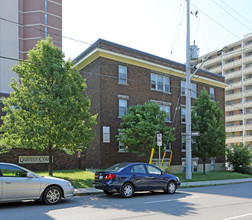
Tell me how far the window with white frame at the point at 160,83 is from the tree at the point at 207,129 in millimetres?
3840

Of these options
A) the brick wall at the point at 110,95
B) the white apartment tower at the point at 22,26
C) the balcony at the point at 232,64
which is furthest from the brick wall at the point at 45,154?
the balcony at the point at 232,64

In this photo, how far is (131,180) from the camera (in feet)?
39.7

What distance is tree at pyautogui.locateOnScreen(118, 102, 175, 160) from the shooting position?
21.2 m

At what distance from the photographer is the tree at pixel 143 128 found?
835 inches

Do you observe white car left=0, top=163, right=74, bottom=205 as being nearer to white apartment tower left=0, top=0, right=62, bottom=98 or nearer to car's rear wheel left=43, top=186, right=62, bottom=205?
car's rear wheel left=43, top=186, right=62, bottom=205

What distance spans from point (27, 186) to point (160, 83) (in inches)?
842

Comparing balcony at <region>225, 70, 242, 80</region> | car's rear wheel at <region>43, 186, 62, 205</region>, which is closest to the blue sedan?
car's rear wheel at <region>43, 186, 62, 205</region>

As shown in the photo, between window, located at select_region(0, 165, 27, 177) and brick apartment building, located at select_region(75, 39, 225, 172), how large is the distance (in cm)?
1371

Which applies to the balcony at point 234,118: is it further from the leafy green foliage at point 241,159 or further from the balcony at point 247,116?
the leafy green foliage at point 241,159

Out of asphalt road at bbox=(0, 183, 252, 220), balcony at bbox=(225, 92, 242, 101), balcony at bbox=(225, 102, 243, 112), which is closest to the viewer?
asphalt road at bbox=(0, 183, 252, 220)

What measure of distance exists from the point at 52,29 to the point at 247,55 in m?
44.5

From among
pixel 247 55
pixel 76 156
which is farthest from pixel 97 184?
pixel 247 55

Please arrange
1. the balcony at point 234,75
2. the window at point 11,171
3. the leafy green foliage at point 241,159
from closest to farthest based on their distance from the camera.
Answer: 1. the window at point 11,171
2. the leafy green foliage at point 241,159
3. the balcony at point 234,75

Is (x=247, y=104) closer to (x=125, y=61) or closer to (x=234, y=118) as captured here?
(x=234, y=118)
